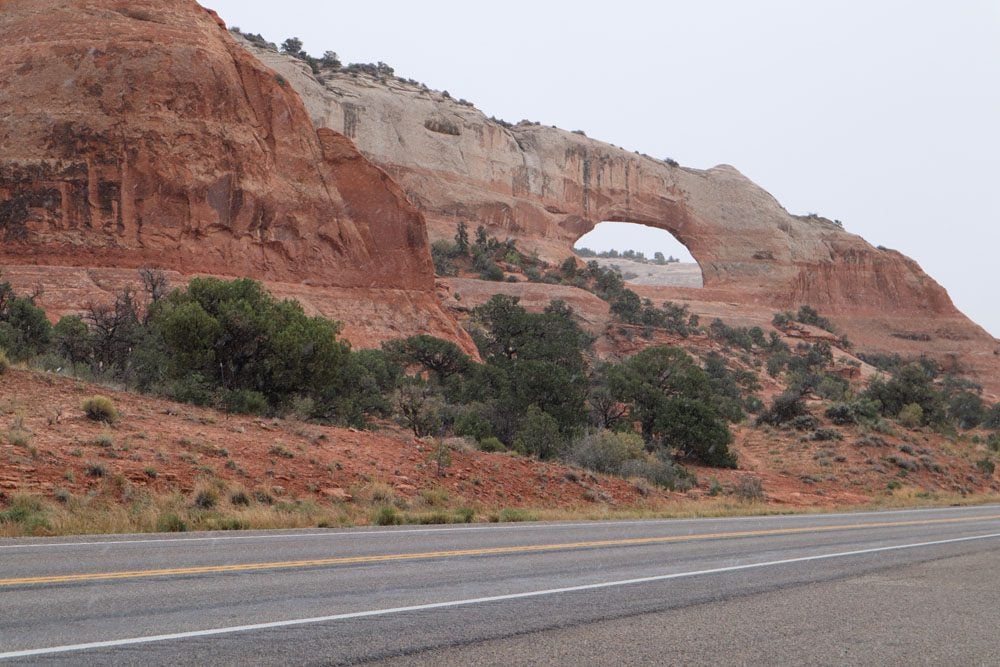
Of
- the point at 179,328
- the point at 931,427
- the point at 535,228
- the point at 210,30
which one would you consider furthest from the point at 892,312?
the point at 179,328

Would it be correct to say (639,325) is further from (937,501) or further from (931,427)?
(937,501)

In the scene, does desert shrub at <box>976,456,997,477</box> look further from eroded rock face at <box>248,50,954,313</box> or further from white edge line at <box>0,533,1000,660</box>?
eroded rock face at <box>248,50,954,313</box>

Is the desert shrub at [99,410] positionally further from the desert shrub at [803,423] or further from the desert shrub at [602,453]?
the desert shrub at [803,423]

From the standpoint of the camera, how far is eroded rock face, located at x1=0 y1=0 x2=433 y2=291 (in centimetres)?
3928

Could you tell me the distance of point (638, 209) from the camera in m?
86.8

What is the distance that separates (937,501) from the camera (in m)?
25.4

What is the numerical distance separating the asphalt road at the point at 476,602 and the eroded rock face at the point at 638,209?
6137 cm

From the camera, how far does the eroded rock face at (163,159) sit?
39.3 meters

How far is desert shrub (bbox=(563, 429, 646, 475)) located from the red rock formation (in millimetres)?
21484

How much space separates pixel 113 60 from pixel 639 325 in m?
36.9

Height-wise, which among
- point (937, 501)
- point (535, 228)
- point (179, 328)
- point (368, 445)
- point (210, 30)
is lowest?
point (937, 501)

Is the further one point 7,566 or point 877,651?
point 7,566

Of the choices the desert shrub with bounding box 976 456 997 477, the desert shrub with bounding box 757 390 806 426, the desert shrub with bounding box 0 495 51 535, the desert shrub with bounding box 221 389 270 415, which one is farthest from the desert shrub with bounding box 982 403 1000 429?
the desert shrub with bounding box 0 495 51 535

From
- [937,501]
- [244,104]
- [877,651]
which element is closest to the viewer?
[877,651]
